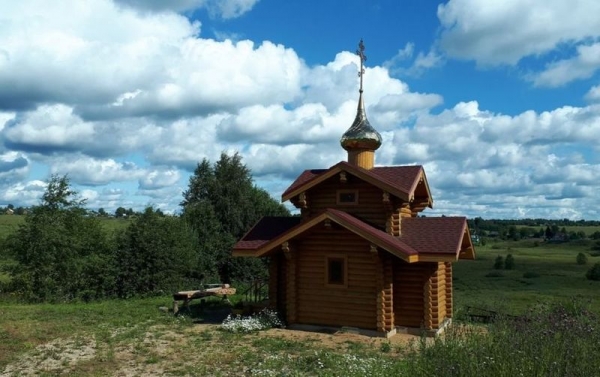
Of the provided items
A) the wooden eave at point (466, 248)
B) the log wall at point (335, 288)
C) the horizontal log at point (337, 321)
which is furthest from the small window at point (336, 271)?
the wooden eave at point (466, 248)

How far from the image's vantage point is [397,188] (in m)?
13.4

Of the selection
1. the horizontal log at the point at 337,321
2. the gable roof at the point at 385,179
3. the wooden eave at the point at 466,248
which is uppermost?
the gable roof at the point at 385,179

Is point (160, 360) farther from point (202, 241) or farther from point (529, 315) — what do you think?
point (202, 241)

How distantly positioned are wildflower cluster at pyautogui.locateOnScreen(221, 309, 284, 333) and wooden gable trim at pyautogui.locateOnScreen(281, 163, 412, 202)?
3376 mm

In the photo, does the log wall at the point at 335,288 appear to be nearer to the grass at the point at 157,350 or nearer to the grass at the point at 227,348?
the grass at the point at 227,348

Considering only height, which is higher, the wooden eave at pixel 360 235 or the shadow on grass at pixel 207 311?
the wooden eave at pixel 360 235

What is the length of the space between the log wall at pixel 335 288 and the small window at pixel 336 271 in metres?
0.11

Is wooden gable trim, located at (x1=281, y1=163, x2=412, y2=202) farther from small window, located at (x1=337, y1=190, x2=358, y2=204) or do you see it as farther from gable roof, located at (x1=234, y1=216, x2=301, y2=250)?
gable roof, located at (x1=234, y1=216, x2=301, y2=250)

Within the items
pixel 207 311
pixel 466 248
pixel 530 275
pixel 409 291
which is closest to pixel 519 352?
pixel 409 291

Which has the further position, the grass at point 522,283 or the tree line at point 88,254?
the tree line at point 88,254

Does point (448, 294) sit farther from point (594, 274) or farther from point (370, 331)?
point (594, 274)

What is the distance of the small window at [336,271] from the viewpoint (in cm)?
1411

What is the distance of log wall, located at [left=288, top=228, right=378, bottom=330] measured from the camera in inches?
541

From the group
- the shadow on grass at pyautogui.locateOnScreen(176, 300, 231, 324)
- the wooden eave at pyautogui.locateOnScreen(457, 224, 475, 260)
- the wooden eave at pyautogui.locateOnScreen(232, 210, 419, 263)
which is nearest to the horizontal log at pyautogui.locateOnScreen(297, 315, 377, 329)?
the wooden eave at pyautogui.locateOnScreen(232, 210, 419, 263)
